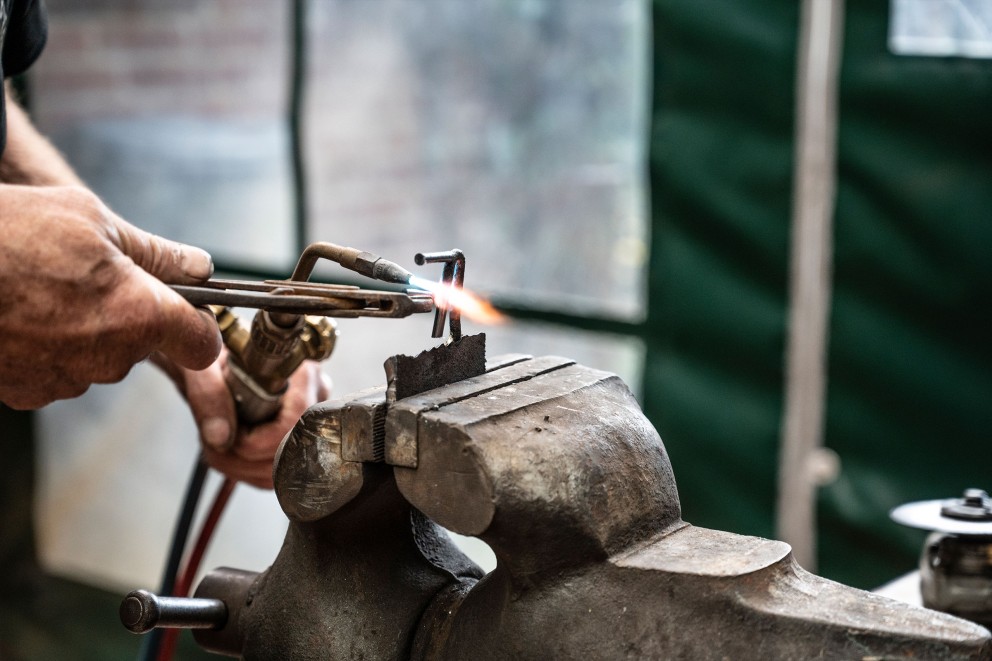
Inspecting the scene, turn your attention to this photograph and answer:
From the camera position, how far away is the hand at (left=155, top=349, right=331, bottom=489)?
1.40 metres

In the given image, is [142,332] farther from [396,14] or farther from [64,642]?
[64,642]

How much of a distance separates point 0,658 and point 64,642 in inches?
10.2

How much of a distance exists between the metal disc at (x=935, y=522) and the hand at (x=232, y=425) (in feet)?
2.35

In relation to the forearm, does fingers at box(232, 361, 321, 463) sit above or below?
below

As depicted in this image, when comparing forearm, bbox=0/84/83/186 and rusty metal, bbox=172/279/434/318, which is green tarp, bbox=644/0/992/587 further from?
rusty metal, bbox=172/279/434/318

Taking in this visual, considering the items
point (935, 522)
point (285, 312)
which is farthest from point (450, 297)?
point (935, 522)

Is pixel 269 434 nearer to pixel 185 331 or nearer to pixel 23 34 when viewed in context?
pixel 185 331

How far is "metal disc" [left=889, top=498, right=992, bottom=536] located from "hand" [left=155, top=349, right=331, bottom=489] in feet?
2.35

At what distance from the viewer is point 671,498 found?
98cm

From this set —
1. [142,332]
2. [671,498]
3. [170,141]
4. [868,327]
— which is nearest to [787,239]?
[868,327]

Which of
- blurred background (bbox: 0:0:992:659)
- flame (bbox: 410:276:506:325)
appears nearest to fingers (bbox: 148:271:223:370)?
flame (bbox: 410:276:506:325)

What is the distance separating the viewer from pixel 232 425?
141 cm

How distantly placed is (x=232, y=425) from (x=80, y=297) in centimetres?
45

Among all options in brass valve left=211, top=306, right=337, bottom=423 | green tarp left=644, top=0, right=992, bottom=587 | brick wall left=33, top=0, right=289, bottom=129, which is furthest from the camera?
brick wall left=33, top=0, right=289, bottom=129
